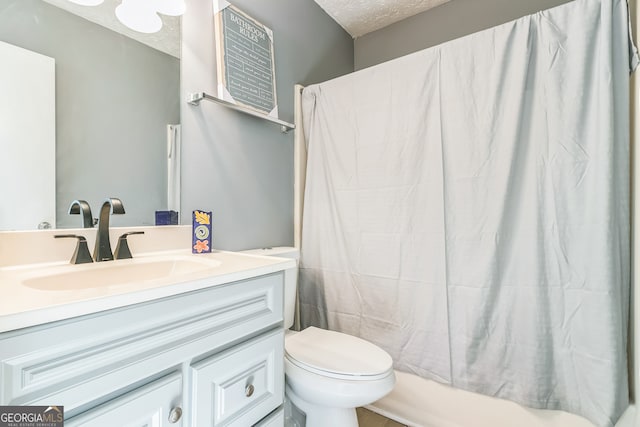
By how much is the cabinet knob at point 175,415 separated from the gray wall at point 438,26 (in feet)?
8.03

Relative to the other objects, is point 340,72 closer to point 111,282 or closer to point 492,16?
point 492,16

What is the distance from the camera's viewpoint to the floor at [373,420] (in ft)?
4.77

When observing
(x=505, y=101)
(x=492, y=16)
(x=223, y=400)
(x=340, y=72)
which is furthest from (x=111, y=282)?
(x=492, y=16)

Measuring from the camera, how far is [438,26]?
2.04 m

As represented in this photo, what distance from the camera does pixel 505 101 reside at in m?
1.26

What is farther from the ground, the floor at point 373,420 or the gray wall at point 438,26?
the gray wall at point 438,26

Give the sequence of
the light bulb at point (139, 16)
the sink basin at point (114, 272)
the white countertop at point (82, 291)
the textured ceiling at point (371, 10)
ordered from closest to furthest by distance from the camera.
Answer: the white countertop at point (82, 291) < the sink basin at point (114, 272) < the light bulb at point (139, 16) < the textured ceiling at point (371, 10)

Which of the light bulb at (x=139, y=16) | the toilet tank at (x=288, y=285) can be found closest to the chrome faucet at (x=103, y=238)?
the toilet tank at (x=288, y=285)

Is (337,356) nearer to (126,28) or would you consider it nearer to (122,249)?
(122,249)

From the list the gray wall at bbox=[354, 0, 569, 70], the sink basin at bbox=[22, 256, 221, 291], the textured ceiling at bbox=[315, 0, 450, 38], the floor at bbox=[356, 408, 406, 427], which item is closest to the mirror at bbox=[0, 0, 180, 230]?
the sink basin at bbox=[22, 256, 221, 291]

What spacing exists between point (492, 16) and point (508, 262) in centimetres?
162

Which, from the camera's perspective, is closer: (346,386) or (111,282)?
(111,282)

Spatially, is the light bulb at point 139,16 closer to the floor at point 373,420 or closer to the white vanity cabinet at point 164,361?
the white vanity cabinet at point 164,361

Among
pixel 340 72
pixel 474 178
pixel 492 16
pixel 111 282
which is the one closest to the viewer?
pixel 111 282
